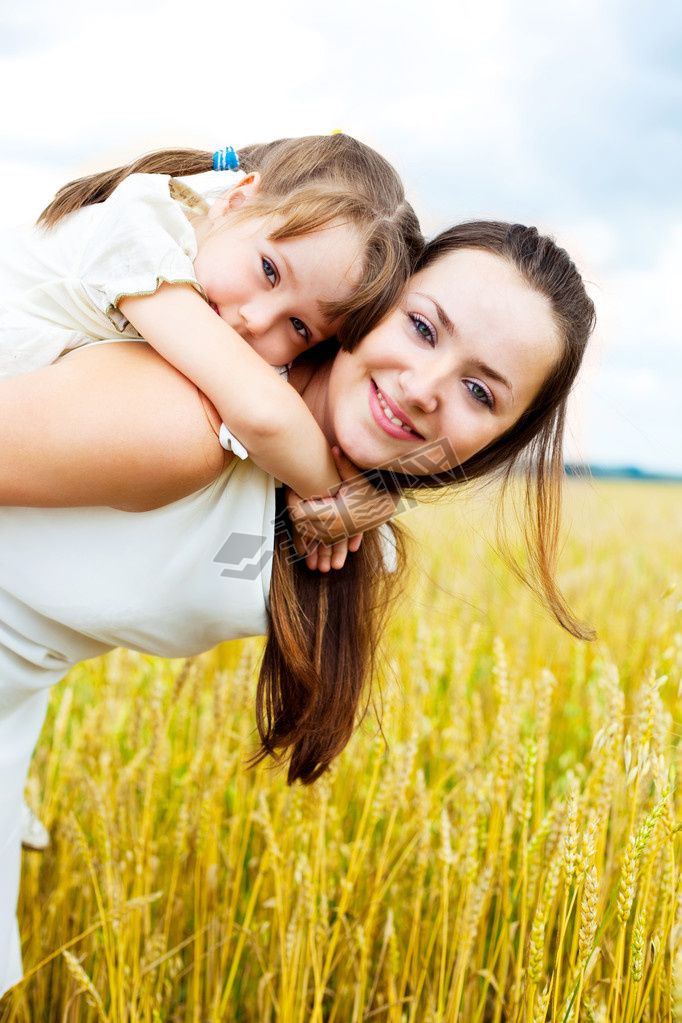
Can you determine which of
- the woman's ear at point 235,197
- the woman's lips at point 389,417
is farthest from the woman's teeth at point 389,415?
the woman's ear at point 235,197

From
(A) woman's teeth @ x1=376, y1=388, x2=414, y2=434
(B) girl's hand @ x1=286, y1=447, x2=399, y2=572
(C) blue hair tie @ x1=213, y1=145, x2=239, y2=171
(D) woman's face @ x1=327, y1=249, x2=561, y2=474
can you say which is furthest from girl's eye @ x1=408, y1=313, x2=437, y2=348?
(C) blue hair tie @ x1=213, y1=145, x2=239, y2=171

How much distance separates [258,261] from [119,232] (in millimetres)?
243

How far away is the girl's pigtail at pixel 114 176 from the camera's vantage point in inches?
54.7

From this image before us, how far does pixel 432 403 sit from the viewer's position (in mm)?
1188

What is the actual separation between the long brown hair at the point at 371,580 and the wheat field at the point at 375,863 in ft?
0.28

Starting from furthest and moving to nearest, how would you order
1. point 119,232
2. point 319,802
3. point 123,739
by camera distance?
point 123,739 → point 319,802 → point 119,232

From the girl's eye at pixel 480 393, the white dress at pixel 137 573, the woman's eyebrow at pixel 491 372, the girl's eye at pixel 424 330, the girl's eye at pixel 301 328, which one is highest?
the girl's eye at pixel 301 328

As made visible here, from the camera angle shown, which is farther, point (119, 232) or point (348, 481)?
point (348, 481)

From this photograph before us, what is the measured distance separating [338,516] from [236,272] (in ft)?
1.31

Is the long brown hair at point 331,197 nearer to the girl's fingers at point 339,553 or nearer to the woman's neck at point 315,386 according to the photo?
the woman's neck at point 315,386

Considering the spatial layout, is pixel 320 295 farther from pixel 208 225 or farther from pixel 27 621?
pixel 27 621

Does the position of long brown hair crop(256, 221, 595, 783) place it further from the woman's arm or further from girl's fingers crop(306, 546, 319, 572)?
the woman's arm

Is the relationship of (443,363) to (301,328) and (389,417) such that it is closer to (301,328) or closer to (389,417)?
(389,417)

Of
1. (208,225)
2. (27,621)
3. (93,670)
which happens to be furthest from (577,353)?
(93,670)
